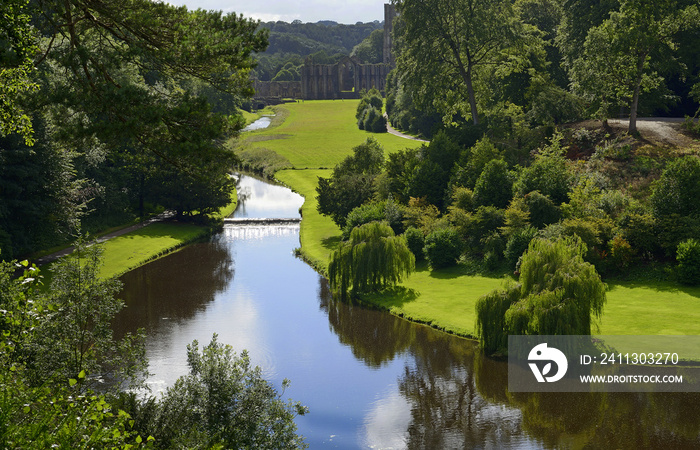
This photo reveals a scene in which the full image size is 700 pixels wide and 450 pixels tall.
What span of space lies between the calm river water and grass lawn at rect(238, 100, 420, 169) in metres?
45.0

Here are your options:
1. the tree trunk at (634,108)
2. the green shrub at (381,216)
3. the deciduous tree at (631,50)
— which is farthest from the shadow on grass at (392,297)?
the tree trunk at (634,108)

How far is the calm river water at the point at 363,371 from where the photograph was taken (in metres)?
20.8

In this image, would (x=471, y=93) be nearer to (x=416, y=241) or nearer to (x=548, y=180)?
(x=548, y=180)

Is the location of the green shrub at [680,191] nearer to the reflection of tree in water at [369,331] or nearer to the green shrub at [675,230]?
the green shrub at [675,230]

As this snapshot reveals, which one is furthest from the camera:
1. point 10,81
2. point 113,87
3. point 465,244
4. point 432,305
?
point 465,244

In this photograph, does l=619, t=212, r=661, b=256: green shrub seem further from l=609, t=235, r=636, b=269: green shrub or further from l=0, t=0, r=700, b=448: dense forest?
l=609, t=235, r=636, b=269: green shrub

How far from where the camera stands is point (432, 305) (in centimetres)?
3238

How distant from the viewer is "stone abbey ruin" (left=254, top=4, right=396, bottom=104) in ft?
556

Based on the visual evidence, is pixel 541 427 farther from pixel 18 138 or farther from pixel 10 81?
pixel 18 138

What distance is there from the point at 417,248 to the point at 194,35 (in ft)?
82.1

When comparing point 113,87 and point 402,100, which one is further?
point 402,100

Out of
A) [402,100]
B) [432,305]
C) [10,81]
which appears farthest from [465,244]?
[402,100]

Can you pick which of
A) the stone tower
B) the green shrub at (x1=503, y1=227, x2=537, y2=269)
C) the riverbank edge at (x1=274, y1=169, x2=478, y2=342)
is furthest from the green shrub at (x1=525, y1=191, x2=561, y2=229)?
the stone tower

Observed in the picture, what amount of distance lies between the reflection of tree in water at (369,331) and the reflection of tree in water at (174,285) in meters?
6.97
